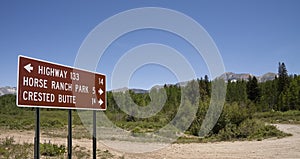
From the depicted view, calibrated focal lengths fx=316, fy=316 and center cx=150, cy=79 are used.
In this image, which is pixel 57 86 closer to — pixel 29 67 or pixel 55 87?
pixel 55 87

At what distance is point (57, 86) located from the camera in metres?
6.44

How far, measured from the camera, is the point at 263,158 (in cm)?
1237

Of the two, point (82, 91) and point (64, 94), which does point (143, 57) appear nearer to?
point (82, 91)

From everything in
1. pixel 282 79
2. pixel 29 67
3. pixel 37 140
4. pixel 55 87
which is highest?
pixel 282 79

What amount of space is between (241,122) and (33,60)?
23181mm

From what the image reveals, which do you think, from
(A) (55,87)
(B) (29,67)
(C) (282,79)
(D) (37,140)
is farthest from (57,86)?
(C) (282,79)

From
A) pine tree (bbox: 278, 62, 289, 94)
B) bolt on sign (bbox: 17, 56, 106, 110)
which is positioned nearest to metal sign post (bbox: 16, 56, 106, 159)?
bolt on sign (bbox: 17, 56, 106, 110)

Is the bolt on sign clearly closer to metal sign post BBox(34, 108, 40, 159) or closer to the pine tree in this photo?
metal sign post BBox(34, 108, 40, 159)

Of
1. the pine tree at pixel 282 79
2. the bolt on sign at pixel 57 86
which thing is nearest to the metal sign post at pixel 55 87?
the bolt on sign at pixel 57 86

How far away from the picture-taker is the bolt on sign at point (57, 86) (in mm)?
5480

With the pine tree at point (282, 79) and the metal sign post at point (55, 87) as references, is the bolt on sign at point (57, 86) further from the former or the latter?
the pine tree at point (282, 79)

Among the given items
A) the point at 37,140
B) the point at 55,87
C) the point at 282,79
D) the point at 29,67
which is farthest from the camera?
the point at 282,79

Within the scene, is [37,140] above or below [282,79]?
below

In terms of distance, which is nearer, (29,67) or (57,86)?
(29,67)
